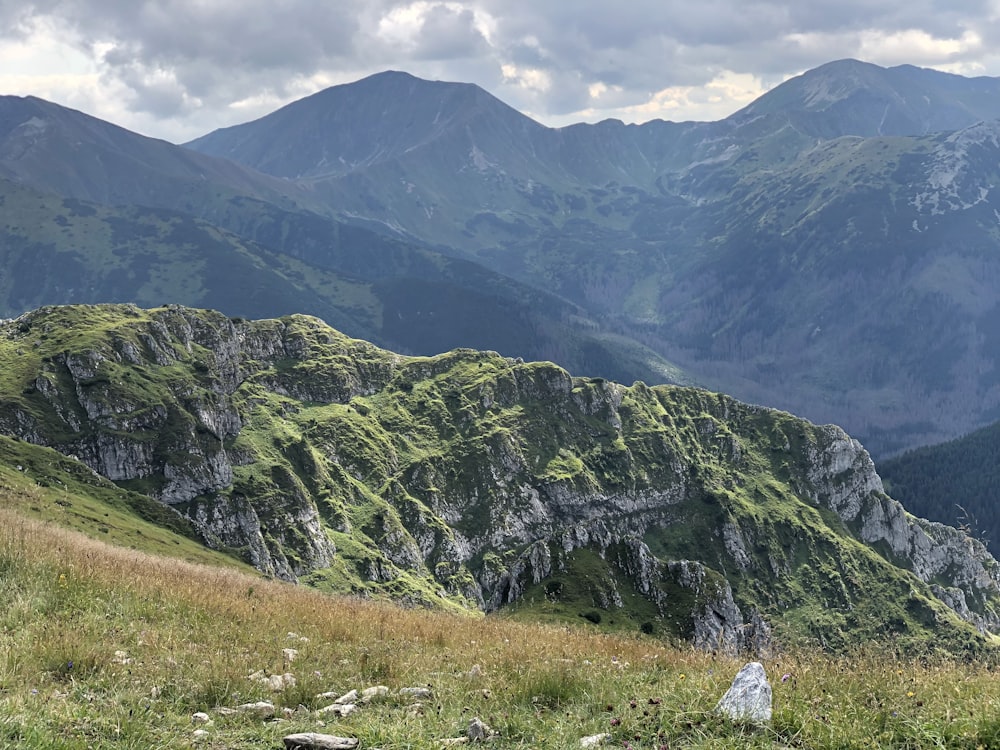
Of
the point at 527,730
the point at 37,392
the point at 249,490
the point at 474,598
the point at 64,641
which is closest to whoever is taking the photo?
the point at 527,730

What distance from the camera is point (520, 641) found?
17750mm

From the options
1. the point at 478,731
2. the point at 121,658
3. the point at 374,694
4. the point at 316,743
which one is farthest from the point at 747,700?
the point at 121,658

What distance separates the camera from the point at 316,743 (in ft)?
35.3

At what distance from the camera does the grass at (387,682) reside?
35.9 feet

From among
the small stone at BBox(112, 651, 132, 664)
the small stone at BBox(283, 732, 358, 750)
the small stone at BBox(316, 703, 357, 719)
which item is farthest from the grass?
the small stone at BBox(283, 732, 358, 750)

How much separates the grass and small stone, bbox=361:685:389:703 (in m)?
0.23

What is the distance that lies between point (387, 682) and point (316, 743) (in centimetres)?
372

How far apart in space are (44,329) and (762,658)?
213 meters

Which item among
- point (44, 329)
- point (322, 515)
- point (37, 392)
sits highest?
point (44, 329)

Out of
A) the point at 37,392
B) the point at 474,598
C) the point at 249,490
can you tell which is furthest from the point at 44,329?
the point at 474,598

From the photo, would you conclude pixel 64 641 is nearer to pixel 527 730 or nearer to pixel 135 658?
pixel 135 658

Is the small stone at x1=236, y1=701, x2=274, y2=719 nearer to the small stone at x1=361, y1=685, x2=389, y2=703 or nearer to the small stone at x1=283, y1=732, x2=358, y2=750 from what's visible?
the small stone at x1=283, y1=732, x2=358, y2=750

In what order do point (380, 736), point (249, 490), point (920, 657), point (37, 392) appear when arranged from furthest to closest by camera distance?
point (249, 490), point (37, 392), point (920, 657), point (380, 736)

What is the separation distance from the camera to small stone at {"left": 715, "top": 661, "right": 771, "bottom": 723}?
1145 cm
